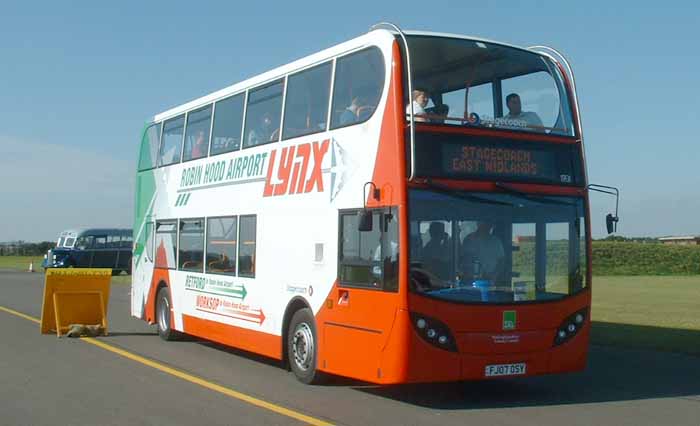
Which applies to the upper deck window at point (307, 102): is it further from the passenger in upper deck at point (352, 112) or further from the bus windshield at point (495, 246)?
the bus windshield at point (495, 246)

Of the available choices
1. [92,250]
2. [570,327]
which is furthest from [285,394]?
A: [92,250]

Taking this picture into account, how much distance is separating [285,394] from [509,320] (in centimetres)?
273

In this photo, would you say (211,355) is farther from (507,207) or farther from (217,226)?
(507,207)

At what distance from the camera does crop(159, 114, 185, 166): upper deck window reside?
1658cm

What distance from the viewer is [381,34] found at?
10141 mm

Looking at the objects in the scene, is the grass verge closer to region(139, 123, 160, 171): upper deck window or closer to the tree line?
region(139, 123, 160, 171): upper deck window

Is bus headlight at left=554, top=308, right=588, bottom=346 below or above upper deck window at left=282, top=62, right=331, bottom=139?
below

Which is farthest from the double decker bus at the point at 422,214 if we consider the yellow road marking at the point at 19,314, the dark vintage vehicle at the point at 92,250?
the dark vintage vehicle at the point at 92,250

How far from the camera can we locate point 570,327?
10.3 metres

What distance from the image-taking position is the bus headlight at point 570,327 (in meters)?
10.2

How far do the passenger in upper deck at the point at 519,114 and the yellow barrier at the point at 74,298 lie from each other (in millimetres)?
9494

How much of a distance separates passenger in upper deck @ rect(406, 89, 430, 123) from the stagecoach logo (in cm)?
224

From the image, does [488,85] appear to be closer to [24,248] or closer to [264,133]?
[264,133]

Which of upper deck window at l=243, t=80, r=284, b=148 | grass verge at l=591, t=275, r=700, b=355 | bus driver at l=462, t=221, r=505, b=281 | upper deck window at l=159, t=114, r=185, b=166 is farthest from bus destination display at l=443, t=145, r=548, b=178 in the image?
upper deck window at l=159, t=114, r=185, b=166
